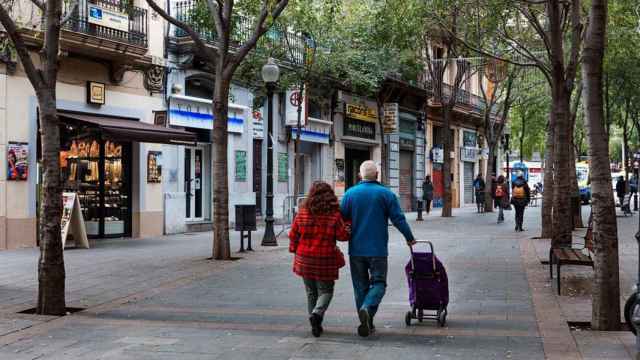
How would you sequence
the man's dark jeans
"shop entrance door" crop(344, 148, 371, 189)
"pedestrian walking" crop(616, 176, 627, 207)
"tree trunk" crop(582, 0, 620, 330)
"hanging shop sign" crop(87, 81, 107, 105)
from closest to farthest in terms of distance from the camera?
the man's dark jeans < "tree trunk" crop(582, 0, 620, 330) < "hanging shop sign" crop(87, 81, 107, 105) < "shop entrance door" crop(344, 148, 371, 189) < "pedestrian walking" crop(616, 176, 627, 207)

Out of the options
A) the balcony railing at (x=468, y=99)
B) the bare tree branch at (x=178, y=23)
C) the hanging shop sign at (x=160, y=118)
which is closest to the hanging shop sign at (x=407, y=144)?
the balcony railing at (x=468, y=99)

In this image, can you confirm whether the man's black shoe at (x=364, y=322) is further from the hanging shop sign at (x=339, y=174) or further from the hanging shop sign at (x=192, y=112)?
the hanging shop sign at (x=339, y=174)

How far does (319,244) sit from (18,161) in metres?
11.3

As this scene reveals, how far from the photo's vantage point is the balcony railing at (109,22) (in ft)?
55.7

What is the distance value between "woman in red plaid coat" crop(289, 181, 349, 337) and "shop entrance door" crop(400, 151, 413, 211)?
2777 centimetres

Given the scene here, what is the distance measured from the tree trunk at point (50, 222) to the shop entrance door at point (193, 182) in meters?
13.0

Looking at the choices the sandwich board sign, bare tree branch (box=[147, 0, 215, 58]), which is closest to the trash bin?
bare tree branch (box=[147, 0, 215, 58])

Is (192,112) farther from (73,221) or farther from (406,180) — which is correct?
(406,180)

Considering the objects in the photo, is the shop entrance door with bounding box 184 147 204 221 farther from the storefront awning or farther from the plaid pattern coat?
the plaid pattern coat

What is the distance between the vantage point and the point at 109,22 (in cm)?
1777

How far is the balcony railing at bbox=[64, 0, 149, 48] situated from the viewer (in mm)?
16966

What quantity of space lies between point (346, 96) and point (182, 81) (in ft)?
33.8

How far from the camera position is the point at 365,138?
31391mm

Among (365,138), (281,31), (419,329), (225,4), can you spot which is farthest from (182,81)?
(419,329)
